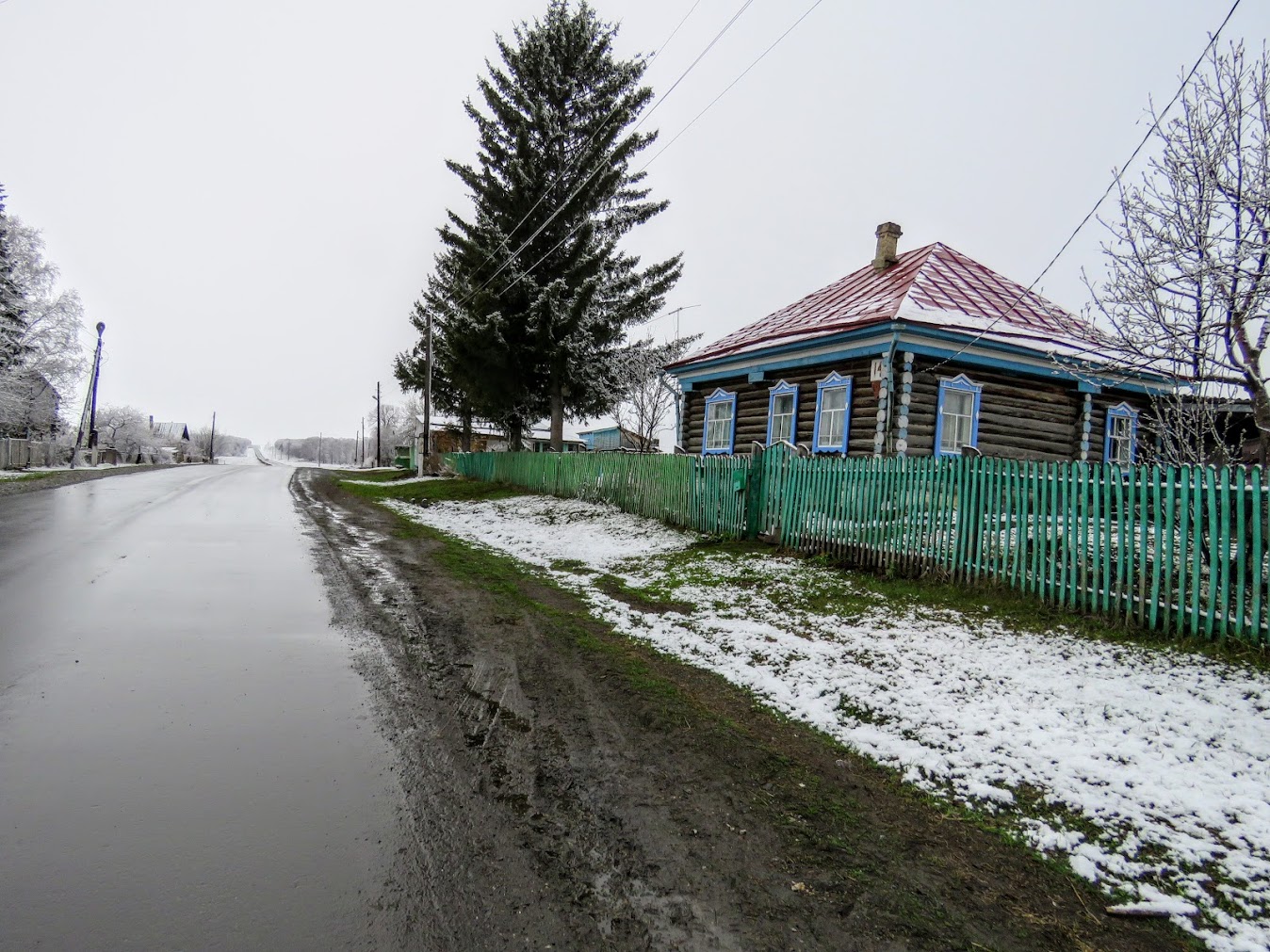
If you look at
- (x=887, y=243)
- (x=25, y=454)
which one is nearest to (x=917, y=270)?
(x=887, y=243)

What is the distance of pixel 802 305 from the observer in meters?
18.9

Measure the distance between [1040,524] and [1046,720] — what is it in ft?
10.9

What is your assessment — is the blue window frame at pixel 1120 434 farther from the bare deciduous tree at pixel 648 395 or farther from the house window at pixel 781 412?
the bare deciduous tree at pixel 648 395

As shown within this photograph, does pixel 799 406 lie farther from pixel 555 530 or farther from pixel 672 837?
pixel 672 837

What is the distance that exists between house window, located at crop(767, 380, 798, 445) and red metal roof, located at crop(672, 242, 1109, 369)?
1239mm

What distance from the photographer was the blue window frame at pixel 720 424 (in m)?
18.3

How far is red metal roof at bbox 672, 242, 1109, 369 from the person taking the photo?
1371cm

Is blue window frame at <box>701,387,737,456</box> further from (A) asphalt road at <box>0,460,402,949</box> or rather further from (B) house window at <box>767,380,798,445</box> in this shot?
(A) asphalt road at <box>0,460,402,949</box>

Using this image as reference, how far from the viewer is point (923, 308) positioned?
13656 mm

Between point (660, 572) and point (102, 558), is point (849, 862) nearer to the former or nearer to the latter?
point (660, 572)

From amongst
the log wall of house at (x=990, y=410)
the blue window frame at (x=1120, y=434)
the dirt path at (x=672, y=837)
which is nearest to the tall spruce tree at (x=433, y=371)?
the log wall of house at (x=990, y=410)

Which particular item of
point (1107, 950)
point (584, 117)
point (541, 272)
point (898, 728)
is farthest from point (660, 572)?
point (584, 117)

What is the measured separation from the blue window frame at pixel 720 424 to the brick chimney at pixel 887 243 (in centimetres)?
545

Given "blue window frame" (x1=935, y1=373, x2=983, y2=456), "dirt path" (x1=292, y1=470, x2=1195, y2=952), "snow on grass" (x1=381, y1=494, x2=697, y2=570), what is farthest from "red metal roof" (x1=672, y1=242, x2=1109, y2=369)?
"dirt path" (x1=292, y1=470, x2=1195, y2=952)
